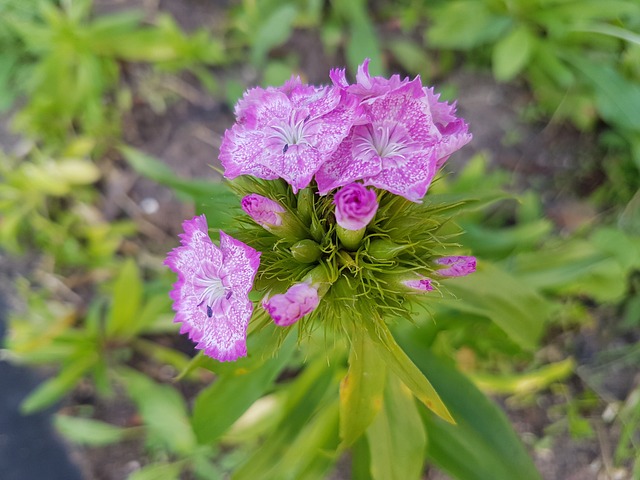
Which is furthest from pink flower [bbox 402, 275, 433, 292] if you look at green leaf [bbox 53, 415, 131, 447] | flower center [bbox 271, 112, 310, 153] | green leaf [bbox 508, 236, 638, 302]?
green leaf [bbox 53, 415, 131, 447]

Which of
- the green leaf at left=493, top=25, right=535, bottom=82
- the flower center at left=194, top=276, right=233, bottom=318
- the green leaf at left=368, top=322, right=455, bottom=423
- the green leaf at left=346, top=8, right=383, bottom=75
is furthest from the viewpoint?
the green leaf at left=346, top=8, right=383, bottom=75

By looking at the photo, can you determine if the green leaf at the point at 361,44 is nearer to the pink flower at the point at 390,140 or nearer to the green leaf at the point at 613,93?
the green leaf at the point at 613,93

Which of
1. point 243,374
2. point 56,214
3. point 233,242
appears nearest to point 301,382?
point 243,374

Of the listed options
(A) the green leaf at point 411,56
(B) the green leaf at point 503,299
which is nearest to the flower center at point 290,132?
(B) the green leaf at point 503,299

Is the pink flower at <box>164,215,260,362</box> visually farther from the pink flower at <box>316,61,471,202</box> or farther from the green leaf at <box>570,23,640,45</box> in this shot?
the green leaf at <box>570,23,640,45</box>

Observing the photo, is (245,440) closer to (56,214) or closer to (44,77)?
(56,214)

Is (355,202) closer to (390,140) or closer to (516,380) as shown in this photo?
(390,140)
